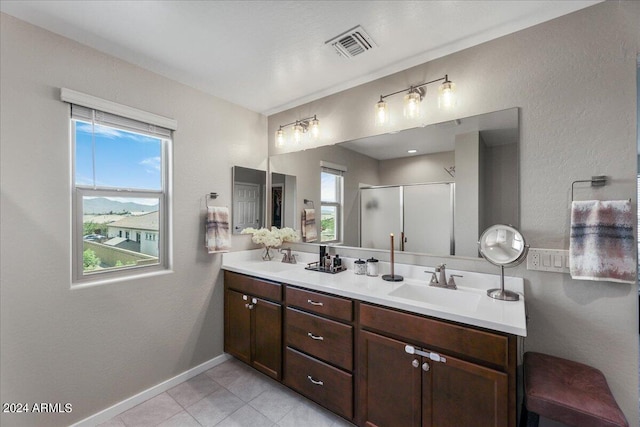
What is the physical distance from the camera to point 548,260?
1.51 meters

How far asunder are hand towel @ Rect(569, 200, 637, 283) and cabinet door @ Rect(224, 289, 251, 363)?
7.25 feet

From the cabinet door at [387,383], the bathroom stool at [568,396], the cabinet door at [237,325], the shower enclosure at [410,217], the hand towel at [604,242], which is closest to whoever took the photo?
the bathroom stool at [568,396]

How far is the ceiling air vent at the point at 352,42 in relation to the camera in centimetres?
168

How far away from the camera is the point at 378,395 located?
1.55m

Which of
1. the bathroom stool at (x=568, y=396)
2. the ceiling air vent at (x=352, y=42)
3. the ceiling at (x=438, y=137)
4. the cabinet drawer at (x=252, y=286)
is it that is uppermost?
the ceiling air vent at (x=352, y=42)

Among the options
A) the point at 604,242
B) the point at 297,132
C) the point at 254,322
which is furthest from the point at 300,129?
the point at 604,242

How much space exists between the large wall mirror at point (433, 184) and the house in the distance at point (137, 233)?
1575 millimetres

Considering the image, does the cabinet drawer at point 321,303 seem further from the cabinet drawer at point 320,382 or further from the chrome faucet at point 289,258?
the chrome faucet at point 289,258

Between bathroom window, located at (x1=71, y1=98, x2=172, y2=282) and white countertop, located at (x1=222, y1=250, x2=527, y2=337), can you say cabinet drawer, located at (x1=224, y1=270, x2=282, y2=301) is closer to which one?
Answer: white countertop, located at (x1=222, y1=250, x2=527, y2=337)

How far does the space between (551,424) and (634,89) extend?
182 centimetres

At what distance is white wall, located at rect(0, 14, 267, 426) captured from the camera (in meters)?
1.51

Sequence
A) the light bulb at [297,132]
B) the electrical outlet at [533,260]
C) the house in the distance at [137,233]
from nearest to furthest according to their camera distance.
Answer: the electrical outlet at [533,260] < the house in the distance at [137,233] < the light bulb at [297,132]

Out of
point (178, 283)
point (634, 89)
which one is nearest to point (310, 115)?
point (178, 283)

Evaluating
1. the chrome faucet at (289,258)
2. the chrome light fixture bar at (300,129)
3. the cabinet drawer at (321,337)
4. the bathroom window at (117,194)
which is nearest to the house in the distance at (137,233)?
the bathroom window at (117,194)
